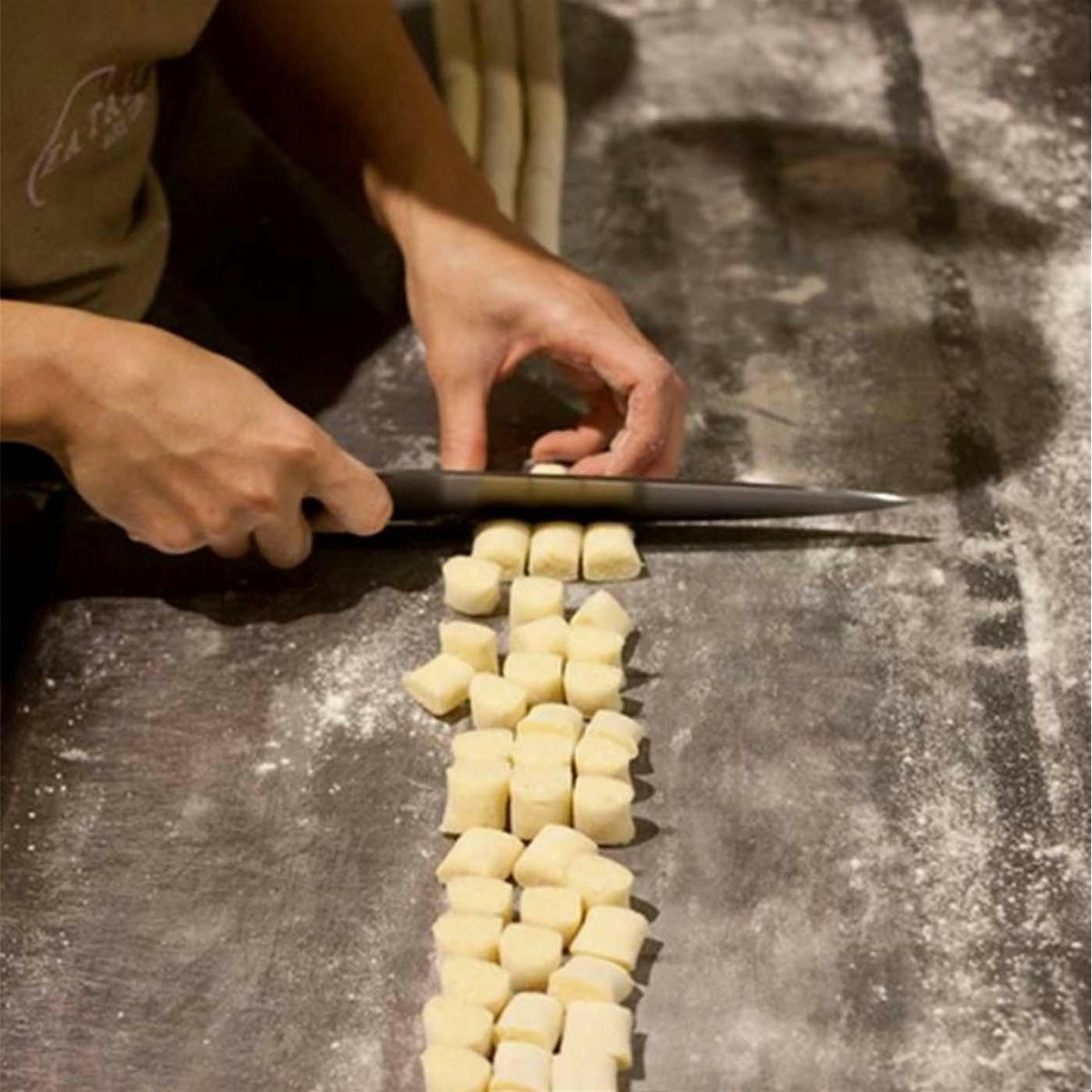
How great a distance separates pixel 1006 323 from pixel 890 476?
284 millimetres

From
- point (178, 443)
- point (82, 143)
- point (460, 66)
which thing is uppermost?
point (82, 143)

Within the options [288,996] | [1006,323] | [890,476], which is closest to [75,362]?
[288,996]

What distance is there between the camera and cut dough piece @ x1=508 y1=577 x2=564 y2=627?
1.71m

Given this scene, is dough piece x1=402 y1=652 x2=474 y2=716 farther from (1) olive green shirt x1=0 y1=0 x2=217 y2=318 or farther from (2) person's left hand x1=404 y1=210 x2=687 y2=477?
(1) olive green shirt x1=0 y1=0 x2=217 y2=318

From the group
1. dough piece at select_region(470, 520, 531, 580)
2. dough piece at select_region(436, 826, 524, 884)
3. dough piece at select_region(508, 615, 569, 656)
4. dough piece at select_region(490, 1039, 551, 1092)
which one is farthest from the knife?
dough piece at select_region(490, 1039, 551, 1092)

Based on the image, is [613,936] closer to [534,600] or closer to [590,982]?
[590,982]

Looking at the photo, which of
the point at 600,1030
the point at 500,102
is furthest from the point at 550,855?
the point at 500,102

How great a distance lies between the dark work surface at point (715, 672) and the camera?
1.46 m

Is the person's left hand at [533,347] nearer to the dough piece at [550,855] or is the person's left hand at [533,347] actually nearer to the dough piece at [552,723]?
the dough piece at [552,723]

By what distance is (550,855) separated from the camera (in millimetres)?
1514

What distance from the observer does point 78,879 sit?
1.57 metres

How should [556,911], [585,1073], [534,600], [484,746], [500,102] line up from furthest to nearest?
[500,102] < [534,600] < [484,746] < [556,911] < [585,1073]

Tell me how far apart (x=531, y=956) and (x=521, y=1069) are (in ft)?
0.33

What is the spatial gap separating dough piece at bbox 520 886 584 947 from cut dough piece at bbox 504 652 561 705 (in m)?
0.21
